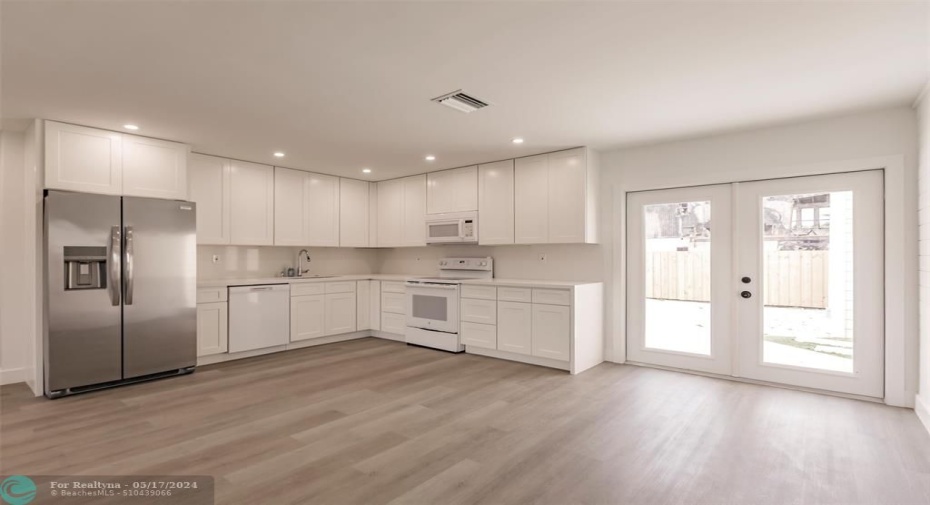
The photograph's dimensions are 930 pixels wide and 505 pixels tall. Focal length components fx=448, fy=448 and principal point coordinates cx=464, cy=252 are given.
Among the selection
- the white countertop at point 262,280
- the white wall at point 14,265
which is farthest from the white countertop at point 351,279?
the white wall at point 14,265

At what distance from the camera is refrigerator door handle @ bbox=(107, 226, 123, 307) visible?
401cm

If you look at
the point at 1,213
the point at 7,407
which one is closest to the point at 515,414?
the point at 7,407

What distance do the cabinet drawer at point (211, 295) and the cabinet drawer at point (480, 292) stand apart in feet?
9.00

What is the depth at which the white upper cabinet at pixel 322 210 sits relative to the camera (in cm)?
621

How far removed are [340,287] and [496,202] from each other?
2.49m

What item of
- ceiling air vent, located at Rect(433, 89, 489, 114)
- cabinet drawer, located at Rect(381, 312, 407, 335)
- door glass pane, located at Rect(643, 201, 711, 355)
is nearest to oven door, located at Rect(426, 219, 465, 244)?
cabinet drawer, located at Rect(381, 312, 407, 335)

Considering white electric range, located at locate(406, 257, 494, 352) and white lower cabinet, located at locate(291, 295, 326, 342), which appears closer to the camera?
white electric range, located at locate(406, 257, 494, 352)

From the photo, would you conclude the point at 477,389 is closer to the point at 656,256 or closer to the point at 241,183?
the point at 656,256

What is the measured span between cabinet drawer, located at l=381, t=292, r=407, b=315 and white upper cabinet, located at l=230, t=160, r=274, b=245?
1.70 m

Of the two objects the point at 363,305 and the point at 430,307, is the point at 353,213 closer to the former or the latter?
the point at 363,305

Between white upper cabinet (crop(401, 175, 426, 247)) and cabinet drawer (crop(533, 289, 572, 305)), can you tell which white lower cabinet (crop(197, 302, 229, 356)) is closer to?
white upper cabinet (crop(401, 175, 426, 247))

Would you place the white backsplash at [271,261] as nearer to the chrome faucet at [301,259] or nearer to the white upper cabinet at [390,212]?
the chrome faucet at [301,259]

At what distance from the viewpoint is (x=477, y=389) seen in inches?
158

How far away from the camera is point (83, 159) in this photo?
3986 millimetres
